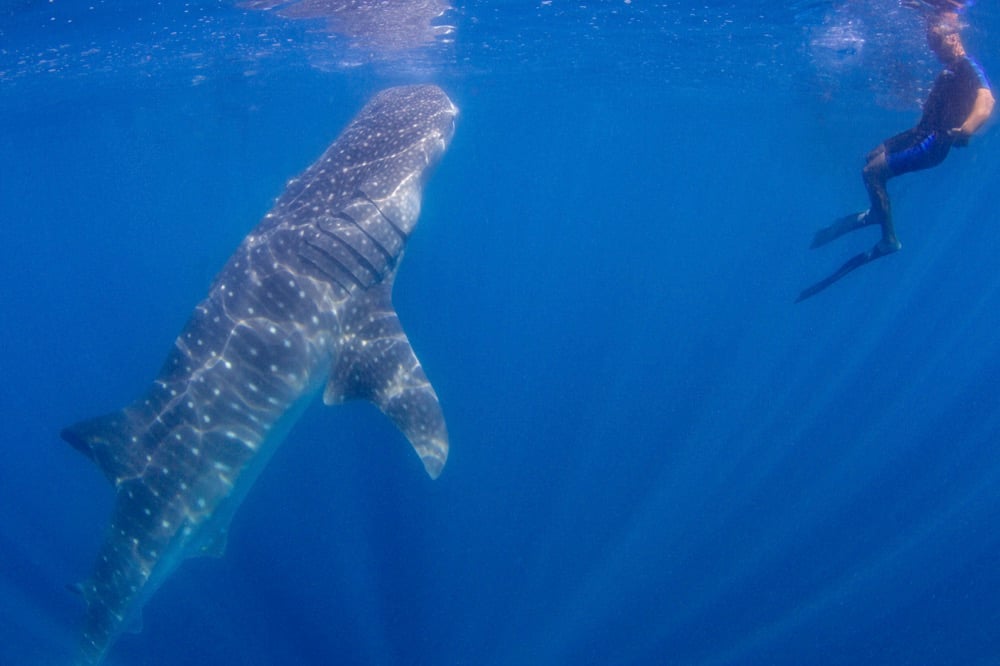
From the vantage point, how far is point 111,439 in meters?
6.42

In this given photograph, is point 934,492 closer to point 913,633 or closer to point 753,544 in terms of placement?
point 913,633

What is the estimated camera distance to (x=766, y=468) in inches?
639

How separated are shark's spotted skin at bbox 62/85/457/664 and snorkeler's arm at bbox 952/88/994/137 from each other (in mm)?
6728

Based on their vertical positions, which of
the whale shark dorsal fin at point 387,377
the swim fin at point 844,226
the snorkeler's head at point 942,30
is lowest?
the swim fin at point 844,226

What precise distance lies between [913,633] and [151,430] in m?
15.6

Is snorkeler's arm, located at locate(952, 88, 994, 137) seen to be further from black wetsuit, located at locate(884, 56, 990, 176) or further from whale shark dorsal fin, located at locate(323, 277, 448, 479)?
whale shark dorsal fin, located at locate(323, 277, 448, 479)

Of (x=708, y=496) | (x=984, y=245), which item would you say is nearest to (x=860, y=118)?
(x=708, y=496)

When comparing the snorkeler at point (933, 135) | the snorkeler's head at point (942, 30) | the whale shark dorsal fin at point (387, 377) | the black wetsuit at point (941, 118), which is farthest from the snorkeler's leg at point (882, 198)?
the whale shark dorsal fin at point (387, 377)

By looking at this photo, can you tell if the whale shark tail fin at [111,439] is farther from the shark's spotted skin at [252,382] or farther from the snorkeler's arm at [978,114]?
the snorkeler's arm at [978,114]

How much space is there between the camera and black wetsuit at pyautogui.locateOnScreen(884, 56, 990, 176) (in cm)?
781

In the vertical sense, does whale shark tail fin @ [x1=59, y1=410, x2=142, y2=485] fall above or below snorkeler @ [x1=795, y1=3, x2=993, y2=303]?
below

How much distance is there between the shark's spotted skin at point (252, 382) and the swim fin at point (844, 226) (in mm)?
6322

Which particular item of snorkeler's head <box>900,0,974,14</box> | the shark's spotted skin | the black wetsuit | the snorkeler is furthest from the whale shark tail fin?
snorkeler's head <box>900,0,974,14</box>

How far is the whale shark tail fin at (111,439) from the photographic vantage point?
6.41 m
